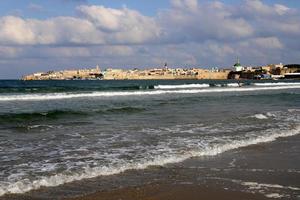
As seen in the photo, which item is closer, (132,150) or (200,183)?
(200,183)

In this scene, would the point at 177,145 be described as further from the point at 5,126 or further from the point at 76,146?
the point at 5,126

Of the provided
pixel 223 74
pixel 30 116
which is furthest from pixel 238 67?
pixel 30 116

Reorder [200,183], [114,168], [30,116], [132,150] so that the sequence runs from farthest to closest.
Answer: [30,116] < [132,150] < [114,168] < [200,183]

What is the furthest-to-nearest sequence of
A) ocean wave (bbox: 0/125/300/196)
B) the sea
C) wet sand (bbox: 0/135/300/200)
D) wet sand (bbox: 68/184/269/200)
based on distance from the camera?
the sea
ocean wave (bbox: 0/125/300/196)
wet sand (bbox: 0/135/300/200)
wet sand (bbox: 68/184/269/200)

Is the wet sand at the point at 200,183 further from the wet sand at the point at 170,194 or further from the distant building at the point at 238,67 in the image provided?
the distant building at the point at 238,67

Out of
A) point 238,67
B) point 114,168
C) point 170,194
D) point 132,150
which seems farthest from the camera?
point 238,67

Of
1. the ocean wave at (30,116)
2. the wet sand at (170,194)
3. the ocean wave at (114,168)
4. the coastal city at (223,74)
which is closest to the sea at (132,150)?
the ocean wave at (114,168)

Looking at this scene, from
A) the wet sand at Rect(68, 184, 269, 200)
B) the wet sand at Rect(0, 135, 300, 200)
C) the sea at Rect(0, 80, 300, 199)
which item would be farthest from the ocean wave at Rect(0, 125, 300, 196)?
the wet sand at Rect(68, 184, 269, 200)

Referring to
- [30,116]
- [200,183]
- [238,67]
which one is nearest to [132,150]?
[200,183]

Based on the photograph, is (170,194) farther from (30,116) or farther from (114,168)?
(30,116)

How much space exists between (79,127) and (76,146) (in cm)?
451

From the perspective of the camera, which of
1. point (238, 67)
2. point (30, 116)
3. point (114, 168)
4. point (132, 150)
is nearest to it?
point (114, 168)

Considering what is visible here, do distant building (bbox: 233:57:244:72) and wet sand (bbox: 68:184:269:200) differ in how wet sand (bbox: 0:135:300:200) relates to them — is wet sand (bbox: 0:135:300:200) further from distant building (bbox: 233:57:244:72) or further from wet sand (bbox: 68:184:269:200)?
distant building (bbox: 233:57:244:72)

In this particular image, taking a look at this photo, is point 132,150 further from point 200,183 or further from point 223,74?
point 223,74
